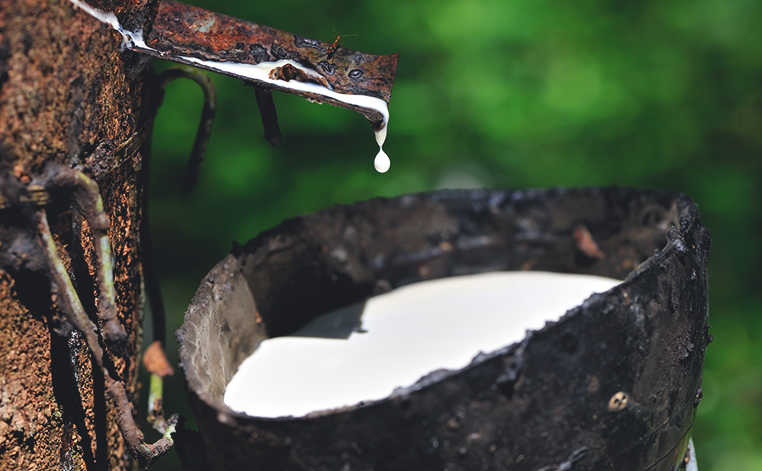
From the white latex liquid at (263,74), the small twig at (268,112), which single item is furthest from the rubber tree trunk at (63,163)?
the small twig at (268,112)

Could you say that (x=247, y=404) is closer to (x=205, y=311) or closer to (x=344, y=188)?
(x=205, y=311)

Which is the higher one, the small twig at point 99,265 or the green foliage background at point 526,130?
the green foliage background at point 526,130

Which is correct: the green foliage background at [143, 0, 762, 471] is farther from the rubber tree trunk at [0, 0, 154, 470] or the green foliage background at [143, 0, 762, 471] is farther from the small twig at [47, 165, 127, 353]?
the small twig at [47, 165, 127, 353]

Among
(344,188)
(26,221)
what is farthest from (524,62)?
(26,221)

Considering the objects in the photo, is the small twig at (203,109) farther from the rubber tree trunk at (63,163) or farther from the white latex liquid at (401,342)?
the white latex liquid at (401,342)

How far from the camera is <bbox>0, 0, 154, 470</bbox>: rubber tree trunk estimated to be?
32.7 inches

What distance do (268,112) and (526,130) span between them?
1.94 m

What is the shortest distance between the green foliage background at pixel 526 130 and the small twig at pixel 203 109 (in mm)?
1395

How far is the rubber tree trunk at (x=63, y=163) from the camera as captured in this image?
0.83m

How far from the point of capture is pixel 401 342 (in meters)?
1.29

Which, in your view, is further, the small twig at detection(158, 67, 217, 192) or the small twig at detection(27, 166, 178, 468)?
the small twig at detection(158, 67, 217, 192)

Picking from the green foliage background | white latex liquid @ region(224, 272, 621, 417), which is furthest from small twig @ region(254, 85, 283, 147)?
the green foliage background

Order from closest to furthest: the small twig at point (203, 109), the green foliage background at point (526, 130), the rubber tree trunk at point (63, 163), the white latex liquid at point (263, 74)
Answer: the rubber tree trunk at point (63, 163)
the white latex liquid at point (263, 74)
the small twig at point (203, 109)
the green foliage background at point (526, 130)

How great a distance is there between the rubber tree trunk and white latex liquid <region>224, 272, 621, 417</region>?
0.24m
